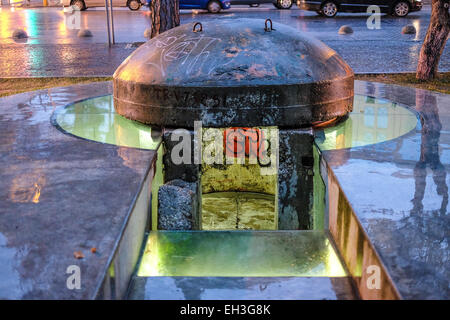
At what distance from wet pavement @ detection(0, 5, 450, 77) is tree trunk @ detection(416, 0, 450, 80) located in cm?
118

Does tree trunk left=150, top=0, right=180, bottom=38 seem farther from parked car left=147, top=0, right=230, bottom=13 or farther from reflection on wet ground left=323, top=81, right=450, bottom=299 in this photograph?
parked car left=147, top=0, right=230, bottom=13

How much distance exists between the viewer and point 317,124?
516cm

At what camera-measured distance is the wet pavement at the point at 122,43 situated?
11492 mm

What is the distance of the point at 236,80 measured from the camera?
466cm

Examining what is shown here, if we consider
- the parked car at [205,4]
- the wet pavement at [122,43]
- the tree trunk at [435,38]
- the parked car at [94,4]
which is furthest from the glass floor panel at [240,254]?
the parked car at [94,4]

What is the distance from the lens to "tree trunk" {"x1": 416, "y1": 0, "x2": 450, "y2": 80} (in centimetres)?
939

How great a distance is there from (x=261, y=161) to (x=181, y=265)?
182cm

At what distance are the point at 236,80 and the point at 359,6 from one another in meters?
17.7

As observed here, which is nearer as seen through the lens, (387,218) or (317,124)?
(387,218)

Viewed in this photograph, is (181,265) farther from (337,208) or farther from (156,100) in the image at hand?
(156,100)

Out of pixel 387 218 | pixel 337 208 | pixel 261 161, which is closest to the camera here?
pixel 387 218

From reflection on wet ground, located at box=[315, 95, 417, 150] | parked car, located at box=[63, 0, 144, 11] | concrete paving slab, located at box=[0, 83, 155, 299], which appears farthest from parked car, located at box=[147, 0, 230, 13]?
concrete paving slab, located at box=[0, 83, 155, 299]

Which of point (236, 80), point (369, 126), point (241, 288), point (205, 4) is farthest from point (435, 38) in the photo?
point (205, 4)
